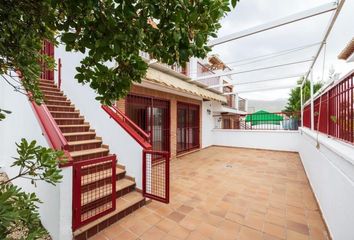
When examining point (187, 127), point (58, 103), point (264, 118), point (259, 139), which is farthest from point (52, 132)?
point (264, 118)

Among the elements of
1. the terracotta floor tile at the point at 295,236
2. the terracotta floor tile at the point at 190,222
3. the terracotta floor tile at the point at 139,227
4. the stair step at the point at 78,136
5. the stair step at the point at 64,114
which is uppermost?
the stair step at the point at 64,114

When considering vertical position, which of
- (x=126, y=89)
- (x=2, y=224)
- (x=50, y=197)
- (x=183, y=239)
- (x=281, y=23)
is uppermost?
(x=281, y=23)

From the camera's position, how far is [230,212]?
11.9 feet

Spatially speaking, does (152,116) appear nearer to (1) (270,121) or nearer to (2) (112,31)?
(2) (112,31)

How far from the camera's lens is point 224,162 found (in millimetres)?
7949

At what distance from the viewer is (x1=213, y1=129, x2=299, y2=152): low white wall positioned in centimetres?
1041

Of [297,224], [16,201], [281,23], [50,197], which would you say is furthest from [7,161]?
[281,23]

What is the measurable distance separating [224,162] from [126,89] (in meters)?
7.37

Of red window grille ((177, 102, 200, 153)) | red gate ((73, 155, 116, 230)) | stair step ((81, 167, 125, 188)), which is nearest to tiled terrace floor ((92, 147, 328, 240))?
red gate ((73, 155, 116, 230))

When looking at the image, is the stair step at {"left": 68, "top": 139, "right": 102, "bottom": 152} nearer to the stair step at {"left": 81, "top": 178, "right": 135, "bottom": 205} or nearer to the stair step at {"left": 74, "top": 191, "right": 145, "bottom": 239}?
the stair step at {"left": 81, "top": 178, "right": 135, "bottom": 205}

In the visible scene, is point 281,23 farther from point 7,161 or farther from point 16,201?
point 7,161

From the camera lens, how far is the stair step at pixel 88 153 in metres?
4.10

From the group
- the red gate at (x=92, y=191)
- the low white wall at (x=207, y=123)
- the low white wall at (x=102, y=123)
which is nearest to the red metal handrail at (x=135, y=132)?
the low white wall at (x=102, y=123)

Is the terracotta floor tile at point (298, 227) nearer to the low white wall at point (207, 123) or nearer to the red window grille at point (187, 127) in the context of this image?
the red window grille at point (187, 127)
